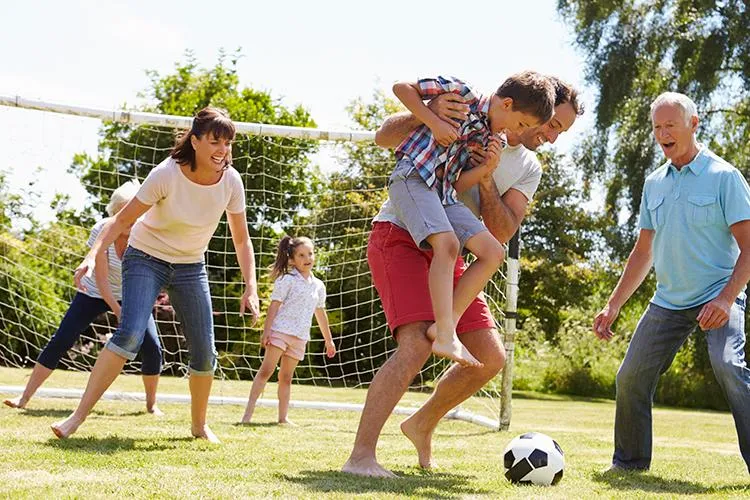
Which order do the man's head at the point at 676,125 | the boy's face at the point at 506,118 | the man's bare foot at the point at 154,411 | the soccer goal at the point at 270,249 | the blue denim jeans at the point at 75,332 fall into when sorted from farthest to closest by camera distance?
the soccer goal at the point at 270,249 < the man's bare foot at the point at 154,411 < the blue denim jeans at the point at 75,332 < the man's head at the point at 676,125 < the boy's face at the point at 506,118

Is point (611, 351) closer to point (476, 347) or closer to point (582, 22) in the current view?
point (582, 22)

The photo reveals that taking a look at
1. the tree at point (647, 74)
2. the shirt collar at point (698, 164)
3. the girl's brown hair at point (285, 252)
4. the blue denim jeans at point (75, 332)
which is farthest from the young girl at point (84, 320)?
the tree at point (647, 74)

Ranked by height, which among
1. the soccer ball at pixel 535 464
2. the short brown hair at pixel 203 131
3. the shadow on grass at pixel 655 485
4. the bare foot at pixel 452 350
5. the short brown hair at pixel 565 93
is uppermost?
the short brown hair at pixel 565 93

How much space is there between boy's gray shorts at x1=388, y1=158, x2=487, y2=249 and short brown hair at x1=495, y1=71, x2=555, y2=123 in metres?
0.50

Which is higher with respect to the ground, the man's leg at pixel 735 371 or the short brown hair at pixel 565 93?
the short brown hair at pixel 565 93

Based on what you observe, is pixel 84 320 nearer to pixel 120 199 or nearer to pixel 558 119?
→ pixel 120 199

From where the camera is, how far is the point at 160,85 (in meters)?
22.4

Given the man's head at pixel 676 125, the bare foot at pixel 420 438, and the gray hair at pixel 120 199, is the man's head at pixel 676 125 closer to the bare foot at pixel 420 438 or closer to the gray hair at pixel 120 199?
the bare foot at pixel 420 438

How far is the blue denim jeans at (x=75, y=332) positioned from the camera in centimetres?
718

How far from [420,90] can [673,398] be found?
16.2m

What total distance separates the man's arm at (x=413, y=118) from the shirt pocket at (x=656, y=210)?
130cm

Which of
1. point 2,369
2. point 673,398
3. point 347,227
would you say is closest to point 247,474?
point 347,227

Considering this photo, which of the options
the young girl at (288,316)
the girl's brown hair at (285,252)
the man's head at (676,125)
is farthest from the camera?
the girl's brown hair at (285,252)

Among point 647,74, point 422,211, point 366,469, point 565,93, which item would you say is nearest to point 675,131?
point 565,93
